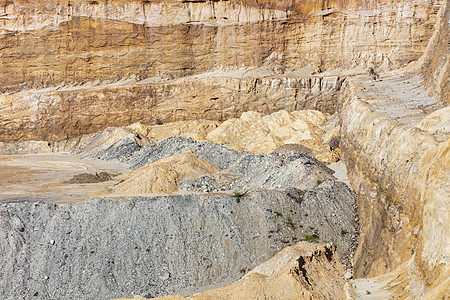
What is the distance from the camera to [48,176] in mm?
21891

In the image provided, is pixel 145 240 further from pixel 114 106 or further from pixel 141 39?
pixel 141 39

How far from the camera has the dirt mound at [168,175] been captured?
17.6 meters

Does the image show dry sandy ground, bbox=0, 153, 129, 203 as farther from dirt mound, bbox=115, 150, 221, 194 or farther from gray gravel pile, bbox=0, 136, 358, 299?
gray gravel pile, bbox=0, 136, 358, 299

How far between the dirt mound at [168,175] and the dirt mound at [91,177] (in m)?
0.72

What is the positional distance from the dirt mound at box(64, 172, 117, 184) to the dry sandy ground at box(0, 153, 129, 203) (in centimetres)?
49

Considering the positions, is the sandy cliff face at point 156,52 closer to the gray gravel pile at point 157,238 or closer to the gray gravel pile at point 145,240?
the gray gravel pile at point 157,238

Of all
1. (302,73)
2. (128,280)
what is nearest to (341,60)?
(302,73)

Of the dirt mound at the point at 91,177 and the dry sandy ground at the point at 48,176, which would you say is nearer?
the dry sandy ground at the point at 48,176

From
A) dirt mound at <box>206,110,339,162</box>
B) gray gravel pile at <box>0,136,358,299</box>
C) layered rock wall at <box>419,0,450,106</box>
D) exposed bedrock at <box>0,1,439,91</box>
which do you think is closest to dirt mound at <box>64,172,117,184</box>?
gray gravel pile at <box>0,136,358,299</box>

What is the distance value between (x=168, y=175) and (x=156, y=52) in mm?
16353

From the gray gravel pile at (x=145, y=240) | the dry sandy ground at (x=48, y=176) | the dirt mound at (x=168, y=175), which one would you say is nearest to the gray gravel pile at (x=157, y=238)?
the gray gravel pile at (x=145, y=240)

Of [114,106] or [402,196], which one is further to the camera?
[114,106]

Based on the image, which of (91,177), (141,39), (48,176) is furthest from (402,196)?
(141,39)

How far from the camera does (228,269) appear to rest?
13180mm
